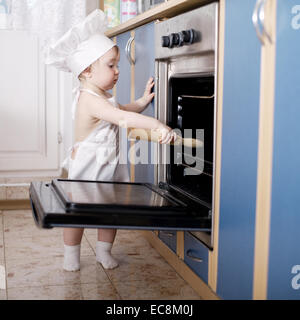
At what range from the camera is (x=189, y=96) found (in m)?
1.78

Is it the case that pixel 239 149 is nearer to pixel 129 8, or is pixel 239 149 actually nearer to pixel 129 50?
pixel 129 50

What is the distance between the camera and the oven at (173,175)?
1.34 meters

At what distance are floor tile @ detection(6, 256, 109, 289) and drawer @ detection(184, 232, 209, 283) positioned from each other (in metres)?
0.31

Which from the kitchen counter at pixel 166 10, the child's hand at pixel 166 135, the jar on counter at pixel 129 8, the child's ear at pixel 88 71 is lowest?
the child's hand at pixel 166 135

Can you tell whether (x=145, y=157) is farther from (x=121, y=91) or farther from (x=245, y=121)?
(x=245, y=121)

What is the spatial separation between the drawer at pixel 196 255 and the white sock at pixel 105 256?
0.32 metres

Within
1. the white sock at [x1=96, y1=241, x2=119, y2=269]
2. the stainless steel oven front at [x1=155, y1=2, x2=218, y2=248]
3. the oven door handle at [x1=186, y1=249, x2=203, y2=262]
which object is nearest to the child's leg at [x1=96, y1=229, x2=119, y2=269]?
the white sock at [x1=96, y1=241, x2=119, y2=269]

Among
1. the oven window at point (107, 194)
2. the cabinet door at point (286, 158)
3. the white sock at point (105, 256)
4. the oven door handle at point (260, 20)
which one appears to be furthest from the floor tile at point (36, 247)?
the oven door handle at point (260, 20)

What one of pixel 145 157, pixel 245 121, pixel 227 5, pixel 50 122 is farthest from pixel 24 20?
pixel 245 121

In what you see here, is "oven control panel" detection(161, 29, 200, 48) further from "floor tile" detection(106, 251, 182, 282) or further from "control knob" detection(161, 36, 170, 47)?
"floor tile" detection(106, 251, 182, 282)

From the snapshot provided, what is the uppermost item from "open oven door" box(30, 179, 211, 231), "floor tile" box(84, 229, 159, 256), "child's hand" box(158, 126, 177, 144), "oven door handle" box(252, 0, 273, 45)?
"oven door handle" box(252, 0, 273, 45)

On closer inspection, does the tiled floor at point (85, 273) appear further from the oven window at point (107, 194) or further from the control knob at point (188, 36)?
the control knob at point (188, 36)

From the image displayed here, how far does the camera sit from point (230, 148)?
52.6 inches

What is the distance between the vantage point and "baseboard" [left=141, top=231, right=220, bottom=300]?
1.59 metres
